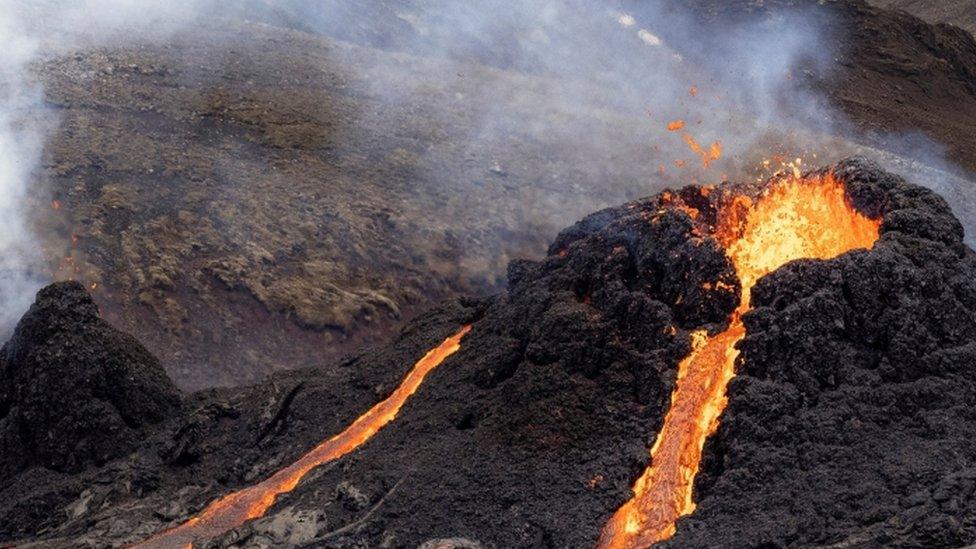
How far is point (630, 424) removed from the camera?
10.4 meters

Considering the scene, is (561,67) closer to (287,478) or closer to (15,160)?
(15,160)

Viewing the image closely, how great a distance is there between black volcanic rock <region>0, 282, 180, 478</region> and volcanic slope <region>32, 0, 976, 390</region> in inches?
134

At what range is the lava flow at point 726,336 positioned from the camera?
953 cm

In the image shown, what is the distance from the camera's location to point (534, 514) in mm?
9648

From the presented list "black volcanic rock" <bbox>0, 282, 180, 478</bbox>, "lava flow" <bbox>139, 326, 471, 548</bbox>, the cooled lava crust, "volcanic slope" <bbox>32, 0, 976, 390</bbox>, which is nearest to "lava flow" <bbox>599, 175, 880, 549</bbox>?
the cooled lava crust

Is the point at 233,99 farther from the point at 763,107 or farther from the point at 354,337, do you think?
the point at 763,107

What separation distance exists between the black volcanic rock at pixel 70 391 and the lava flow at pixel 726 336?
268 inches

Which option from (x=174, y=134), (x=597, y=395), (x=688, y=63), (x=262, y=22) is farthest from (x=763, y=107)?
(x=597, y=395)

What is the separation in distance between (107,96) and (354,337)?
10.3 meters

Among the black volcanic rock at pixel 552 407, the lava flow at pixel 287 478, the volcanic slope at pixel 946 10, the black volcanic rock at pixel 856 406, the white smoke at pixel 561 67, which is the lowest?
the white smoke at pixel 561 67

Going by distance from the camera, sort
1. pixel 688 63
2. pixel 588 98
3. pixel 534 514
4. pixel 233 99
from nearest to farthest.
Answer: pixel 534 514
pixel 233 99
pixel 588 98
pixel 688 63

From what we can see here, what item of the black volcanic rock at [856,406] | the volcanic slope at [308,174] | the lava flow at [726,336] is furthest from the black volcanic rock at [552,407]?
the volcanic slope at [308,174]

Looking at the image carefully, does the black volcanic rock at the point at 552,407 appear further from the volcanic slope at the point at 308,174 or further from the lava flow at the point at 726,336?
the volcanic slope at the point at 308,174

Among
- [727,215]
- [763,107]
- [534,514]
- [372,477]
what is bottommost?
[763,107]
